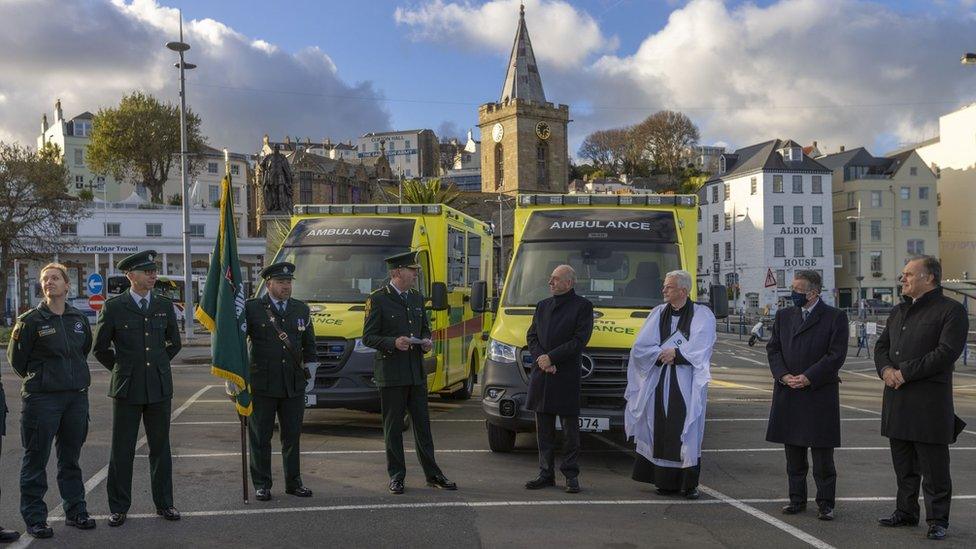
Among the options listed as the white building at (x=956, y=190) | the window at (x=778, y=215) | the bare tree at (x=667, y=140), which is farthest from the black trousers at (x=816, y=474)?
the bare tree at (x=667, y=140)

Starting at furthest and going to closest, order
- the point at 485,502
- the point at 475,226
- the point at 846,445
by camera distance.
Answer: the point at 475,226 < the point at 846,445 < the point at 485,502

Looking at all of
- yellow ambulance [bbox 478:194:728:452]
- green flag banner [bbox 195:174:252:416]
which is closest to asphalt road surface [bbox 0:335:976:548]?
yellow ambulance [bbox 478:194:728:452]

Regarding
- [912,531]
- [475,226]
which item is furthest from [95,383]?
[912,531]

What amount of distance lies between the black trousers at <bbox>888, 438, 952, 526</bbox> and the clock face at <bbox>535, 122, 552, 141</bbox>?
8783 centimetres

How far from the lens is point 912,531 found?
688 cm

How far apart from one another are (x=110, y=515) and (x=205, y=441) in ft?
13.0

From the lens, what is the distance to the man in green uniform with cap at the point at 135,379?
23.2ft

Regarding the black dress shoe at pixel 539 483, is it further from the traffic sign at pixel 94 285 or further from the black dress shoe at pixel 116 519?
the traffic sign at pixel 94 285

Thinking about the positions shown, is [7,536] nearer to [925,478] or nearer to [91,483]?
[91,483]

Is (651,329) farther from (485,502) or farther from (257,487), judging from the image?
(257,487)

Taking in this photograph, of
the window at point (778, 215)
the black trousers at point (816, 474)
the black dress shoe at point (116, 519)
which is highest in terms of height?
the window at point (778, 215)

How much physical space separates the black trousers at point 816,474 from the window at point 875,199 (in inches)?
2878

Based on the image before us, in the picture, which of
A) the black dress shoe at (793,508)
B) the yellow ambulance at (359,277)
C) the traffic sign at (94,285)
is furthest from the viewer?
the traffic sign at (94,285)

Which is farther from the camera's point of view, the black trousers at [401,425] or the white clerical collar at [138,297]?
the black trousers at [401,425]
